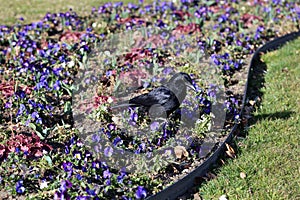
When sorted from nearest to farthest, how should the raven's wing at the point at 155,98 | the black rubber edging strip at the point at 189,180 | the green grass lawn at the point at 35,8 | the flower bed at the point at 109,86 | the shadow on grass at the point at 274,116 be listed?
the black rubber edging strip at the point at 189,180, the flower bed at the point at 109,86, the raven's wing at the point at 155,98, the shadow on grass at the point at 274,116, the green grass lawn at the point at 35,8

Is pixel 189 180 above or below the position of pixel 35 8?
below

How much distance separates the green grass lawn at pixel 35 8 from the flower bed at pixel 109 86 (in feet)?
1.67

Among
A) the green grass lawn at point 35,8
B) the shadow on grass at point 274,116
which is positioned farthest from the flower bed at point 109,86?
the green grass lawn at point 35,8

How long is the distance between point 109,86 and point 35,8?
312 cm

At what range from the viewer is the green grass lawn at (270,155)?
422cm

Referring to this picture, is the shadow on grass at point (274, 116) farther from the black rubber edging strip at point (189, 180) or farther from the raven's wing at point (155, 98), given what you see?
the raven's wing at point (155, 98)

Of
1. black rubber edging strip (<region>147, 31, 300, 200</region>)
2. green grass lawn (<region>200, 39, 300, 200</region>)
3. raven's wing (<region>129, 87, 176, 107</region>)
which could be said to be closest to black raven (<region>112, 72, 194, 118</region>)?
raven's wing (<region>129, 87, 176, 107</region>)

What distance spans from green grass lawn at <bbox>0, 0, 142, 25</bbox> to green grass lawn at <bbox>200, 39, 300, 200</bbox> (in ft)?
11.2

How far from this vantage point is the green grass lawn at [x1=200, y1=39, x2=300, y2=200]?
4223mm

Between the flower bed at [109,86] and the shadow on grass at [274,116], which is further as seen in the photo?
the shadow on grass at [274,116]

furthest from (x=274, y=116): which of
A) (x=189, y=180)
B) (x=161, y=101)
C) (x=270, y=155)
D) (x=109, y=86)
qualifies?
(x=109, y=86)

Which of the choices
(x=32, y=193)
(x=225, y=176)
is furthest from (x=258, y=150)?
(x=32, y=193)

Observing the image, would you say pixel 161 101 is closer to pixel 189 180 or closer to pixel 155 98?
pixel 155 98

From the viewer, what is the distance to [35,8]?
8.08 meters
